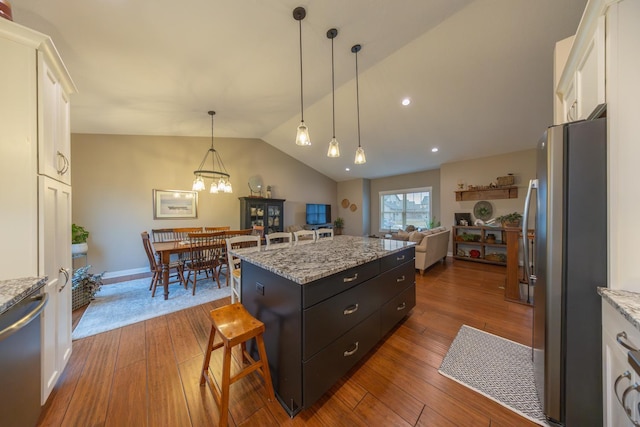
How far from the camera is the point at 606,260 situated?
978mm

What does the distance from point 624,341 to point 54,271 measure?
2.88 meters

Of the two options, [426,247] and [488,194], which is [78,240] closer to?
[426,247]

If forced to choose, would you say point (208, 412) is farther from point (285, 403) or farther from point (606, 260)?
point (606, 260)

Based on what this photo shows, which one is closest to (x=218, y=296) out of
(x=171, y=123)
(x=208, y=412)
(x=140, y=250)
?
(x=208, y=412)

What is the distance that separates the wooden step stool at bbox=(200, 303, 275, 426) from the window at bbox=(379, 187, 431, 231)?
6.53m

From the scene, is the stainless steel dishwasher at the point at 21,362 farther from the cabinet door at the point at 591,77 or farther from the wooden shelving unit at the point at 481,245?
the wooden shelving unit at the point at 481,245

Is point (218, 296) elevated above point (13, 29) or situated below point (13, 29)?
below

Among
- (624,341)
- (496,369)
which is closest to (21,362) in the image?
(624,341)

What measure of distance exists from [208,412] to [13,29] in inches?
93.6

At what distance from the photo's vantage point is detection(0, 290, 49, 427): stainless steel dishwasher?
800 mm

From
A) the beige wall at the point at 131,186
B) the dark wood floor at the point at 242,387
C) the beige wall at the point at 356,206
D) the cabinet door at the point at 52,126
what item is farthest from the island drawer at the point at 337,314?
the beige wall at the point at 356,206

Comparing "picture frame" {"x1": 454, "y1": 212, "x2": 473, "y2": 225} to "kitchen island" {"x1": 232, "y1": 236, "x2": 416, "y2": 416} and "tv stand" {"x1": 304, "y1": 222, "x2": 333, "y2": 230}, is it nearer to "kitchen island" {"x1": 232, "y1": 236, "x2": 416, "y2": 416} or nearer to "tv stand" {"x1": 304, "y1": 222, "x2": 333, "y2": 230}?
"tv stand" {"x1": 304, "y1": 222, "x2": 333, "y2": 230}

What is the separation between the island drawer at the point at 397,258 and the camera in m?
1.88

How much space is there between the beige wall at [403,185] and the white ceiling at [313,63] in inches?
72.6
